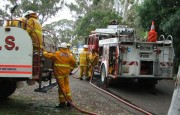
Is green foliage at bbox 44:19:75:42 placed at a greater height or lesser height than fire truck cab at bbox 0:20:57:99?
greater

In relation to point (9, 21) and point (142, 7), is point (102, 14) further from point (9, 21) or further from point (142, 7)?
point (9, 21)

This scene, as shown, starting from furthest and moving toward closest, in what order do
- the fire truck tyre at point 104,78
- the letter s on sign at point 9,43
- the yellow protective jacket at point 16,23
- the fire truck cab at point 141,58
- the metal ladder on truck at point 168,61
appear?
the fire truck tyre at point 104,78, the metal ladder on truck at point 168,61, the fire truck cab at point 141,58, the yellow protective jacket at point 16,23, the letter s on sign at point 9,43

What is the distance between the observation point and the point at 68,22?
230ft

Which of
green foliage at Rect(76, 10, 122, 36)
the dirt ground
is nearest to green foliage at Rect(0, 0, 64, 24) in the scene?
green foliage at Rect(76, 10, 122, 36)

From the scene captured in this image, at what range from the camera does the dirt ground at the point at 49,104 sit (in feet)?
26.6

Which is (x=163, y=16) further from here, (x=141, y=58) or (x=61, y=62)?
(x=61, y=62)

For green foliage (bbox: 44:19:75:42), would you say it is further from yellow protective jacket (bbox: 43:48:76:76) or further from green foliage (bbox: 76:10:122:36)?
yellow protective jacket (bbox: 43:48:76:76)

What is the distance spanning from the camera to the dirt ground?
26.6 ft

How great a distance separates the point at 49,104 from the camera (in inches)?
360

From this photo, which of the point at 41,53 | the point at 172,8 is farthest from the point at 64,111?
the point at 172,8

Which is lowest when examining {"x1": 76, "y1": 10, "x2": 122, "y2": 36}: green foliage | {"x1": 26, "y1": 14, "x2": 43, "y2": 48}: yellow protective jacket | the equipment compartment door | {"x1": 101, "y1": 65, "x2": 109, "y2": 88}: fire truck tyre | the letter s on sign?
{"x1": 101, "y1": 65, "x2": 109, "y2": 88}: fire truck tyre

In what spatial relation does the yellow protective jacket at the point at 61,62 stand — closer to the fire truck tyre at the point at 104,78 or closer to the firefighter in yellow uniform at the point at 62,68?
the firefighter in yellow uniform at the point at 62,68

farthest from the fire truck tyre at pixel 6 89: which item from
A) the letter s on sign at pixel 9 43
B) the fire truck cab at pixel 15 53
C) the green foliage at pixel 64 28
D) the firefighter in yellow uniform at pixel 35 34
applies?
the green foliage at pixel 64 28

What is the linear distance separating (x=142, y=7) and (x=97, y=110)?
10357 mm
